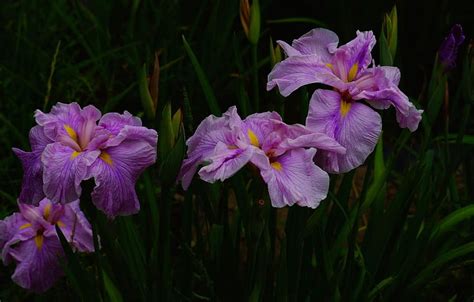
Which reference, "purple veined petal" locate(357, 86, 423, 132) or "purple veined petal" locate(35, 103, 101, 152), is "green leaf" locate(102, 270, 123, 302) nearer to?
"purple veined petal" locate(35, 103, 101, 152)

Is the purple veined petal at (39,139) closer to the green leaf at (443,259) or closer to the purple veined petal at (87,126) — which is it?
the purple veined petal at (87,126)

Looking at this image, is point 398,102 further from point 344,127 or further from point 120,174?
point 120,174

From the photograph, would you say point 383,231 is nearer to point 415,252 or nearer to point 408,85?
point 415,252

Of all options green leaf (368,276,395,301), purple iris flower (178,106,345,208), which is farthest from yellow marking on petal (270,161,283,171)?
green leaf (368,276,395,301)

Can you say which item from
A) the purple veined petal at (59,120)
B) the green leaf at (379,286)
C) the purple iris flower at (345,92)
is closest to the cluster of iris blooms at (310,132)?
the purple iris flower at (345,92)

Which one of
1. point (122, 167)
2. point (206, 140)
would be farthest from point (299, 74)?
point (122, 167)
